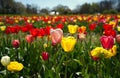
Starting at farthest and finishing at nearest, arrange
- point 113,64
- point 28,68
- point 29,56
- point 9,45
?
point 9,45 → point 29,56 → point 28,68 → point 113,64

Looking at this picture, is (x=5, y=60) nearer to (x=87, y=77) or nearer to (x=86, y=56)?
(x=87, y=77)

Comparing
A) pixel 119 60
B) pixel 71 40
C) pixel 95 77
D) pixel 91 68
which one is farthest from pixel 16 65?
pixel 119 60

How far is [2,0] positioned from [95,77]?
243ft

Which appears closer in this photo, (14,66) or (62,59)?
(14,66)

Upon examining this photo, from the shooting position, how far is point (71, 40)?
261 centimetres

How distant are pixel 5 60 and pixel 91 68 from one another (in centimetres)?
94

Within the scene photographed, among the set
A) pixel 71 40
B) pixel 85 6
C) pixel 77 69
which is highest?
pixel 71 40

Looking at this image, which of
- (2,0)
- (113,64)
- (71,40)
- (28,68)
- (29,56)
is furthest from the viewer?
(2,0)

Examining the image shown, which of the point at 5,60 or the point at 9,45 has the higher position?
the point at 5,60

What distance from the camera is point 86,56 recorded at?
3.71 meters

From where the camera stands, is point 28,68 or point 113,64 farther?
point 28,68

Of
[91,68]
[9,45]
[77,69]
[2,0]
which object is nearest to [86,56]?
[77,69]

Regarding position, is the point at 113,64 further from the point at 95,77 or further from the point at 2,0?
the point at 2,0

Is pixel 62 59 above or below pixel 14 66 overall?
below
